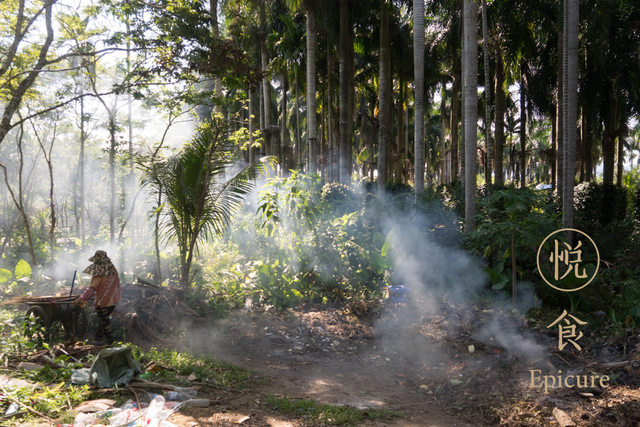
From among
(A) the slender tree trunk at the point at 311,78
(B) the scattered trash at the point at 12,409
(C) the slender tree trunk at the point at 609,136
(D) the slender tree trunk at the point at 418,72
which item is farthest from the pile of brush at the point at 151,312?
(C) the slender tree trunk at the point at 609,136

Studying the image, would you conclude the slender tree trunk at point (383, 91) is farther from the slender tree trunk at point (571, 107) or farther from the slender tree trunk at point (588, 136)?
the slender tree trunk at point (588, 136)

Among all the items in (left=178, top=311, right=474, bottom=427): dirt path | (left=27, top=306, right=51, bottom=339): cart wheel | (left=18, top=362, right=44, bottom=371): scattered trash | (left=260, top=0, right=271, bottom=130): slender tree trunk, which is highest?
(left=260, top=0, right=271, bottom=130): slender tree trunk

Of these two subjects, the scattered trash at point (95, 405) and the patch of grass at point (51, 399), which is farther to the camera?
the scattered trash at point (95, 405)

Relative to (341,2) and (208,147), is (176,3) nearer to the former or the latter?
(208,147)

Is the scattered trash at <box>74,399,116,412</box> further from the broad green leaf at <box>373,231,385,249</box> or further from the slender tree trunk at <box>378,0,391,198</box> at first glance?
the slender tree trunk at <box>378,0,391,198</box>

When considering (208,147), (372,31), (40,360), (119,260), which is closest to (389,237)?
(208,147)

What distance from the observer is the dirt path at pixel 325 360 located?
15.6ft

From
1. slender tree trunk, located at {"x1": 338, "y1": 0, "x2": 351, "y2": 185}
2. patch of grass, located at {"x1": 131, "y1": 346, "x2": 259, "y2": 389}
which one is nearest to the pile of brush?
patch of grass, located at {"x1": 131, "y1": 346, "x2": 259, "y2": 389}

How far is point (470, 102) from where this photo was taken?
8445 mm

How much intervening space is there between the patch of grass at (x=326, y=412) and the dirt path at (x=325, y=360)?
0.69ft

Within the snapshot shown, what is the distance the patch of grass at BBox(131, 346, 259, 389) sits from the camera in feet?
15.5

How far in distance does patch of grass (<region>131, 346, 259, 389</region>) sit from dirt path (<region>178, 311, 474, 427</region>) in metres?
0.33

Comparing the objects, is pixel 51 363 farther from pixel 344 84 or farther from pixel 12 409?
pixel 344 84

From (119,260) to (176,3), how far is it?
6.71m
